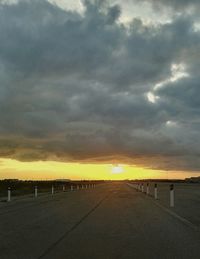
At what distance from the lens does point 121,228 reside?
16.0 metres

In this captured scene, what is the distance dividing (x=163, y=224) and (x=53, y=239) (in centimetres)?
575

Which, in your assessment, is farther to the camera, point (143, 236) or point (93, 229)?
point (93, 229)

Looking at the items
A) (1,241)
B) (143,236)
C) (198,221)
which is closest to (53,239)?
(1,241)

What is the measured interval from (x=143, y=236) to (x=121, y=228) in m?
2.22

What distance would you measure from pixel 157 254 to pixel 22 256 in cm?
291

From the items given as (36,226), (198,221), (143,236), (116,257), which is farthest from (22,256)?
(198,221)

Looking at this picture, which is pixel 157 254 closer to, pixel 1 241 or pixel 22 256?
pixel 22 256

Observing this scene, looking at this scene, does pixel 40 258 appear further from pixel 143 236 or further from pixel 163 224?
pixel 163 224

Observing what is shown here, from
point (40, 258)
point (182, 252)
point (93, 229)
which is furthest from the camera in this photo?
point (93, 229)

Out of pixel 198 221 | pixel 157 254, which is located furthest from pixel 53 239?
pixel 198 221

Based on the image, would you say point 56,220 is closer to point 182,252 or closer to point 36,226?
point 36,226

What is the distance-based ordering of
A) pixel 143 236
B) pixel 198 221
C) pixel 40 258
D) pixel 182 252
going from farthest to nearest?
pixel 198 221 → pixel 143 236 → pixel 182 252 → pixel 40 258

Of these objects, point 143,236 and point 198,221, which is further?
point 198,221

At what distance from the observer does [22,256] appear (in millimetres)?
10367
